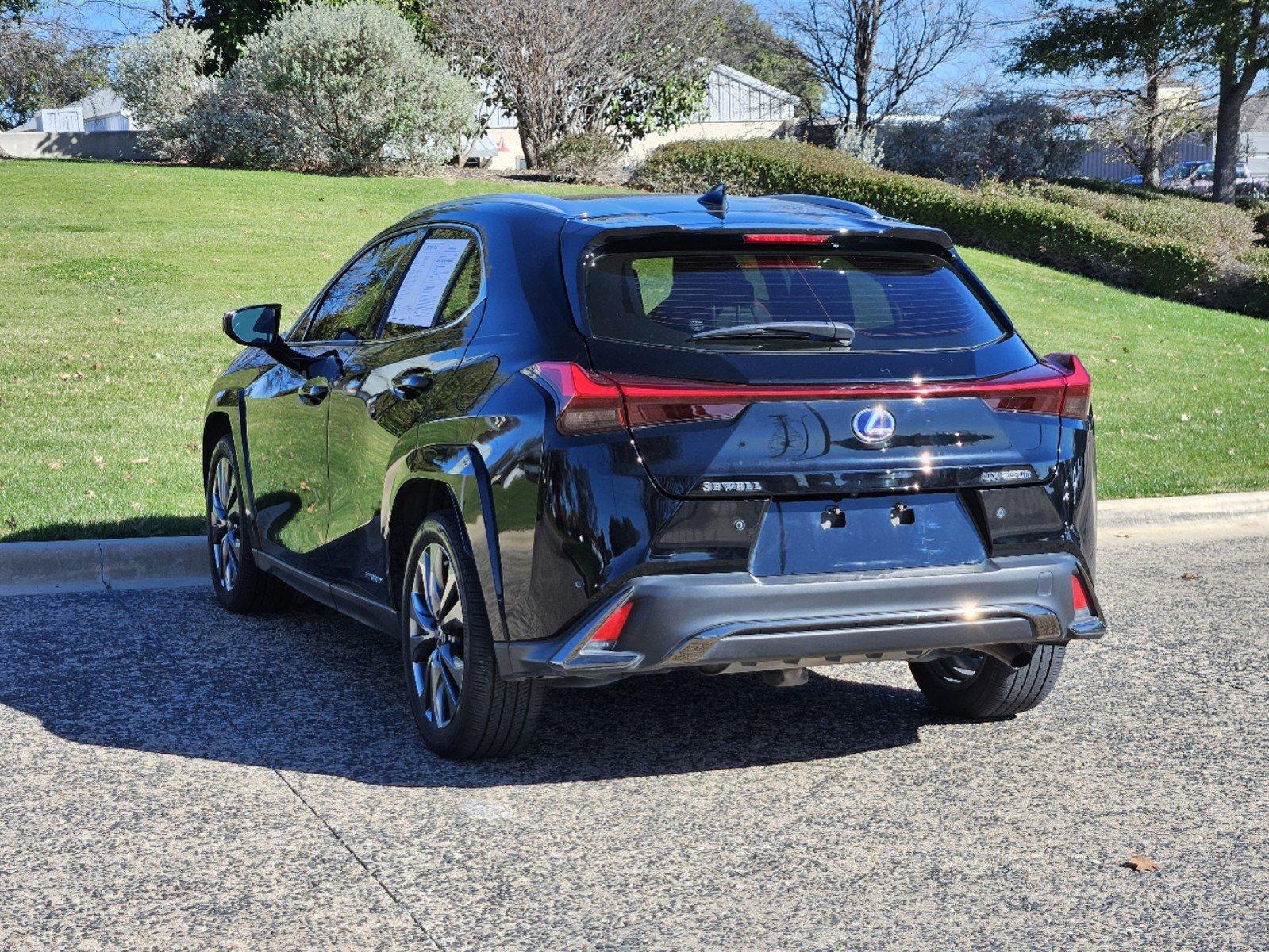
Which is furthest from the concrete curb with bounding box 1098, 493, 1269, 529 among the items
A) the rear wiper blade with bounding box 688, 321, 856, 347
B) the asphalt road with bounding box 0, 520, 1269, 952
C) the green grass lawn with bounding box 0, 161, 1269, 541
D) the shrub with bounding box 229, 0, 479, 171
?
the shrub with bounding box 229, 0, 479, 171

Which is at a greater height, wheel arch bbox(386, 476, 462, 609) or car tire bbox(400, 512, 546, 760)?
wheel arch bbox(386, 476, 462, 609)

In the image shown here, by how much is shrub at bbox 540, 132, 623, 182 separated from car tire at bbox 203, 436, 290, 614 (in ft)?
65.8

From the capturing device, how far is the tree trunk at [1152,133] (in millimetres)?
37531

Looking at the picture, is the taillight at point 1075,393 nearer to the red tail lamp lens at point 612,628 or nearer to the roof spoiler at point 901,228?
the roof spoiler at point 901,228

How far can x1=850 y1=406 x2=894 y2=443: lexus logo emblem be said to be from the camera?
4199mm

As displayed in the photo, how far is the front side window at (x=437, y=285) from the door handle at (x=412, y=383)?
18 cm

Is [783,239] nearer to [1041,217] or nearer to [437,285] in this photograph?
[437,285]

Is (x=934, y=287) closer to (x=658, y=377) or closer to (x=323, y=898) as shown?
(x=658, y=377)

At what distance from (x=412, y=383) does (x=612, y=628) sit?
1282mm

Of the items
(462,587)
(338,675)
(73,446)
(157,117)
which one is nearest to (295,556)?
(338,675)

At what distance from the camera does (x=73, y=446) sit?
9977 mm

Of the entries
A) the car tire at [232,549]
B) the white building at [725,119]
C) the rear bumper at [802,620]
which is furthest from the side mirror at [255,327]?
the white building at [725,119]

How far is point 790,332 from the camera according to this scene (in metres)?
4.36

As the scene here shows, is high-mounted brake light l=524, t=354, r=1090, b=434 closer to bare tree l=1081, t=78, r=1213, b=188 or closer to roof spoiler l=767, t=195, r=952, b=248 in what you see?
roof spoiler l=767, t=195, r=952, b=248
